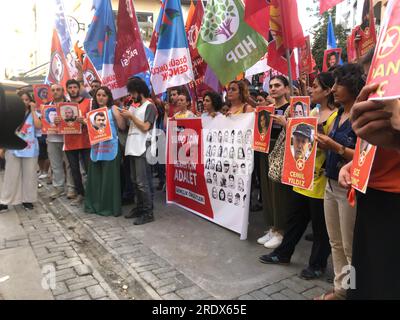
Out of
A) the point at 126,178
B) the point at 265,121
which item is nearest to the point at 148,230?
the point at 126,178

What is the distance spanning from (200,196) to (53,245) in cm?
205

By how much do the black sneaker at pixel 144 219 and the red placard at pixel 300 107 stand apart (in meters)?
2.69

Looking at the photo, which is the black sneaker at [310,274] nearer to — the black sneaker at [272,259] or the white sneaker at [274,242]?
the black sneaker at [272,259]

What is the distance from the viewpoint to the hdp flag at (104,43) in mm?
5861

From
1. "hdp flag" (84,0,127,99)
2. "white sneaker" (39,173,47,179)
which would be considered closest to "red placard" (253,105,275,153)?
"hdp flag" (84,0,127,99)

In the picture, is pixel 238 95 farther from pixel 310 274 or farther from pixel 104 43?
pixel 104 43

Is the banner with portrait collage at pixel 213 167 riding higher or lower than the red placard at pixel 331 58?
lower

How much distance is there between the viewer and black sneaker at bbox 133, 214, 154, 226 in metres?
4.85

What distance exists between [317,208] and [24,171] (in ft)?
16.1

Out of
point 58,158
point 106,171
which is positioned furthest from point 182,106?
point 58,158

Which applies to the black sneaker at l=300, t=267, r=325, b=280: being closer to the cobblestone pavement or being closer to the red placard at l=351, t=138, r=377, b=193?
the cobblestone pavement

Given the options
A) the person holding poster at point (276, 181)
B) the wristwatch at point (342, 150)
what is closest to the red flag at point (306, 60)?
the person holding poster at point (276, 181)

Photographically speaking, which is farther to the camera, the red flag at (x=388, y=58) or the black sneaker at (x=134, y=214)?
the black sneaker at (x=134, y=214)

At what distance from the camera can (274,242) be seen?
3924 millimetres
